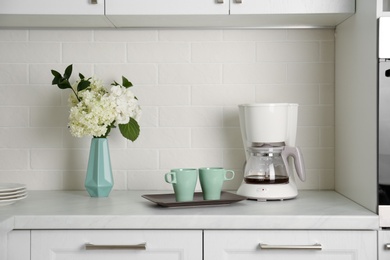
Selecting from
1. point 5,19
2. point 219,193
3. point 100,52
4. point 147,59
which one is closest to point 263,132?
point 219,193

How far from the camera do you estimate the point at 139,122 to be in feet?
7.82

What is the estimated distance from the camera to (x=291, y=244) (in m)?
1.76

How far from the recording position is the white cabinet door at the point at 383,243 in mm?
1758

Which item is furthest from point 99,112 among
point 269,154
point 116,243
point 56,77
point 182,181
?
point 269,154

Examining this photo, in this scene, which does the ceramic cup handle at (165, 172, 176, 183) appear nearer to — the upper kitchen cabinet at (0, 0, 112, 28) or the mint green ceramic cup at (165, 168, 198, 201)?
the mint green ceramic cup at (165, 168, 198, 201)

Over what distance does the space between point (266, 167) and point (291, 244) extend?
16.4 inches

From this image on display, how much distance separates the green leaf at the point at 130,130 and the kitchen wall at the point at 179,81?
18cm

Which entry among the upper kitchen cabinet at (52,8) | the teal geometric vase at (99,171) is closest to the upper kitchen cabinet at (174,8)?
the upper kitchen cabinet at (52,8)

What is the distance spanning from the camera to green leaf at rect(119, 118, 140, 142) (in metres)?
2.21

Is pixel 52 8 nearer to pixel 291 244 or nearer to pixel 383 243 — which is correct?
pixel 291 244

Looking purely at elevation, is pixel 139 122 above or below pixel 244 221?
above

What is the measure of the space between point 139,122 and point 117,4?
536 millimetres

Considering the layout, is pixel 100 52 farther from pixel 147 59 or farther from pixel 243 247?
pixel 243 247

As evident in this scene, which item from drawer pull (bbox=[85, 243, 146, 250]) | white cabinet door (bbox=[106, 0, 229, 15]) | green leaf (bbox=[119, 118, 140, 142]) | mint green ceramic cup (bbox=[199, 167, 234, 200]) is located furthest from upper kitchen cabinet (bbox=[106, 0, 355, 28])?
drawer pull (bbox=[85, 243, 146, 250])
